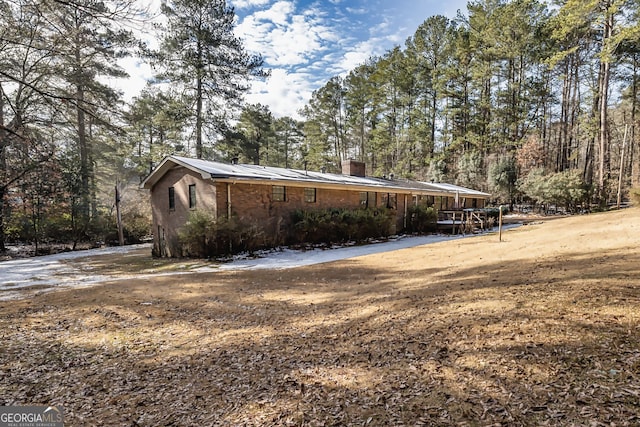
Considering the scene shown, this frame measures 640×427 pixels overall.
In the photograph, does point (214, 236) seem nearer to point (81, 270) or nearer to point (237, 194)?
point (237, 194)

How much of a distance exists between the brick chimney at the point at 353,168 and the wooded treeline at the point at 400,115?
195 inches

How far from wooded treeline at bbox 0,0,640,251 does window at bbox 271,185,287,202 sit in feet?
23.2

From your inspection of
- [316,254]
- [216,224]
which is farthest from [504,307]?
[216,224]

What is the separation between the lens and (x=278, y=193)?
14344mm

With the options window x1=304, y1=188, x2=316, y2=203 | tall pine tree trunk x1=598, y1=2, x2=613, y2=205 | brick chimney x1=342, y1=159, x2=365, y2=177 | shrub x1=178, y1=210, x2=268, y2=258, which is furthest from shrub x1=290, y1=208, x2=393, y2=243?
tall pine tree trunk x1=598, y1=2, x2=613, y2=205

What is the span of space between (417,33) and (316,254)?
95.0ft

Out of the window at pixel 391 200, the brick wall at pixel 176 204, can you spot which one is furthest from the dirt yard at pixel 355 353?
the window at pixel 391 200

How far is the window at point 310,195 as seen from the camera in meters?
15.3

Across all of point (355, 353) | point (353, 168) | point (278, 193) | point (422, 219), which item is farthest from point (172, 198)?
point (422, 219)

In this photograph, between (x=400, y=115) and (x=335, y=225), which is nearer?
(x=335, y=225)

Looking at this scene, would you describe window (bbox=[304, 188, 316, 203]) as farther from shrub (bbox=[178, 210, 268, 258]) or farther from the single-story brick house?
shrub (bbox=[178, 210, 268, 258])

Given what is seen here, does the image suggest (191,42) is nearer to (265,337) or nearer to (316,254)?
(316,254)

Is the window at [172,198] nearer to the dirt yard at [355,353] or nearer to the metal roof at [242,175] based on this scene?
the metal roof at [242,175]

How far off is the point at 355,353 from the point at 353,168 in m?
19.8
